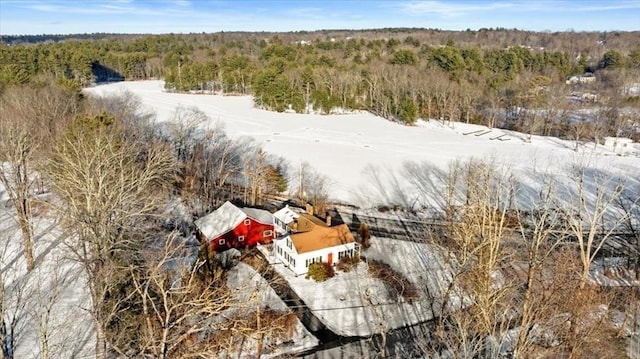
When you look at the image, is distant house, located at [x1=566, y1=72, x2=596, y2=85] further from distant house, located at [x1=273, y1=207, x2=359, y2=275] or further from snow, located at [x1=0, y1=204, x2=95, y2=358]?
snow, located at [x1=0, y1=204, x2=95, y2=358]

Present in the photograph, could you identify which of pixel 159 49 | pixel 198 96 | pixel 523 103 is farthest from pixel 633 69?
pixel 159 49

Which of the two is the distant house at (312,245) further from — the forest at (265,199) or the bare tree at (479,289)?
the bare tree at (479,289)

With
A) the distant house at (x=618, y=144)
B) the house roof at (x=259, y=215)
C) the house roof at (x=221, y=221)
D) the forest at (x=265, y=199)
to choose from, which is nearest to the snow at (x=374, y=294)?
the forest at (x=265, y=199)

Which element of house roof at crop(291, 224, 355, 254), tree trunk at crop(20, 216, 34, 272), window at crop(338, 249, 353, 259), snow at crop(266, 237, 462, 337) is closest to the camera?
snow at crop(266, 237, 462, 337)

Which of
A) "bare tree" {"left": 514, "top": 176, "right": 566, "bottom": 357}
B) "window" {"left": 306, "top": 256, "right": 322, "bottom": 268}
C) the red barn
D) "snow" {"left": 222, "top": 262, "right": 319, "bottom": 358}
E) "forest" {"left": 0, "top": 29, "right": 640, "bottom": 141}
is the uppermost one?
"forest" {"left": 0, "top": 29, "right": 640, "bottom": 141}

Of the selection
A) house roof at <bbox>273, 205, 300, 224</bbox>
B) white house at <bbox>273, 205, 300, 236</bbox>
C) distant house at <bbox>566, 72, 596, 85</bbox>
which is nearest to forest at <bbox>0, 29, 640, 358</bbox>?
distant house at <bbox>566, 72, 596, 85</bbox>

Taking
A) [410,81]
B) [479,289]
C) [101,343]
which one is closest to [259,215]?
[101,343]

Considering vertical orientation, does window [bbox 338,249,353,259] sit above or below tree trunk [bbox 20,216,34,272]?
below
